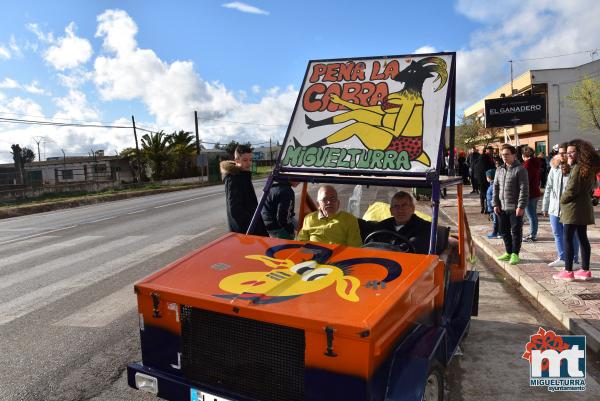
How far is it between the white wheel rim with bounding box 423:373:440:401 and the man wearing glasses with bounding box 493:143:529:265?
4531 millimetres

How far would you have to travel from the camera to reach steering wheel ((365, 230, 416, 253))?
12.5 ft

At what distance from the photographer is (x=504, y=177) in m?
6.93

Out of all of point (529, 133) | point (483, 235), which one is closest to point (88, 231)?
point (483, 235)

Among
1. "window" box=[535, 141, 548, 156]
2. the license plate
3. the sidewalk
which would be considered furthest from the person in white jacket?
"window" box=[535, 141, 548, 156]

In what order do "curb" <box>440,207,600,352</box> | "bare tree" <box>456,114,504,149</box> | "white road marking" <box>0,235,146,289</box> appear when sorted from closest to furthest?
"curb" <box>440,207,600,352</box>, "white road marking" <box>0,235,146,289</box>, "bare tree" <box>456,114,504,149</box>

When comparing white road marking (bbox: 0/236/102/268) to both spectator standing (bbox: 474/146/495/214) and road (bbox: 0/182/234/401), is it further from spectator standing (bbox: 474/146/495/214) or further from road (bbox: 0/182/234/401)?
spectator standing (bbox: 474/146/495/214)

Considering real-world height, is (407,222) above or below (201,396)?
above

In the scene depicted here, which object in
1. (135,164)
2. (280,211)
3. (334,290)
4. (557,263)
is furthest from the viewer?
(135,164)

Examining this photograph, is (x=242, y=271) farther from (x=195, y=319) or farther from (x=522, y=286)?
(x=522, y=286)

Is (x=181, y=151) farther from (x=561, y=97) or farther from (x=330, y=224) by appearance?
(x=330, y=224)

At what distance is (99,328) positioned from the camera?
489 centimetres

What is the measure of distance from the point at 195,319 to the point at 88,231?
34.4 ft

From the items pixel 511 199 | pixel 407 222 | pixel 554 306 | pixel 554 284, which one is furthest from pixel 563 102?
pixel 407 222

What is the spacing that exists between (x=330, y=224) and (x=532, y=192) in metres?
6.41
